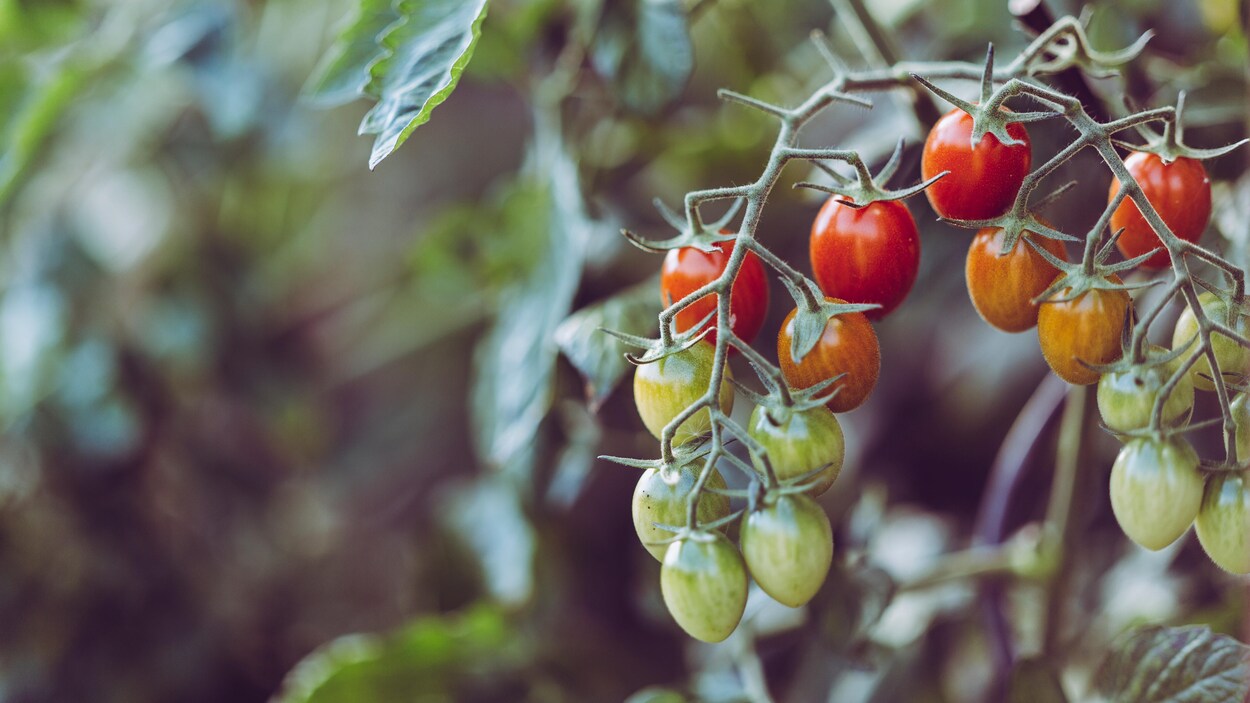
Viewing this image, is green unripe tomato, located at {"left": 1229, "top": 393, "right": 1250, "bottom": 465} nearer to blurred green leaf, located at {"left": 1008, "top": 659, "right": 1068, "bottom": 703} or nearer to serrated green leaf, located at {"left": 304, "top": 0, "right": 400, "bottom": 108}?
blurred green leaf, located at {"left": 1008, "top": 659, "right": 1068, "bottom": 703}

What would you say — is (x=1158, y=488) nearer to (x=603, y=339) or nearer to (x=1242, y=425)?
(x=1242, y=425)

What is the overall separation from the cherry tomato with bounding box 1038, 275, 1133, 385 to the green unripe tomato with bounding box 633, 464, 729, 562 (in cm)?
13

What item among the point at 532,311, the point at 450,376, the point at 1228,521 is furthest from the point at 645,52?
the point at 450,376

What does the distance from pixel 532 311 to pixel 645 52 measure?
17 centimetres

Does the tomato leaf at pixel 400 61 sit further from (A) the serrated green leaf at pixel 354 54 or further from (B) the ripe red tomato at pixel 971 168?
(B) the ripe red tomato at pixel 971 168

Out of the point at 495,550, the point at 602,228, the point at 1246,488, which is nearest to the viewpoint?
the point at 1246,488

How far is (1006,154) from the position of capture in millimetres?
371

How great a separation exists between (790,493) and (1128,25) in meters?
0.43

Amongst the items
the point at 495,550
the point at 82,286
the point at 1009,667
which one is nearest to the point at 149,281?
the point at 82,286

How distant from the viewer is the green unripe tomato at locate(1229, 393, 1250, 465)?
357mm

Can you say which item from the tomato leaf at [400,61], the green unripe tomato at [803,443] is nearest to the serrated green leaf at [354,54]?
the tomato leaf at [400,61]

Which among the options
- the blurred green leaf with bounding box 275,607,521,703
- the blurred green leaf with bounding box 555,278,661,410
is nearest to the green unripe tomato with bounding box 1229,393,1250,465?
the blurred green leaf with bounding box 555,278,661,410

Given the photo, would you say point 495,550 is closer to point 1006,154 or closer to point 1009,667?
point 1009,667

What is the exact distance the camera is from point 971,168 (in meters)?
0.37
